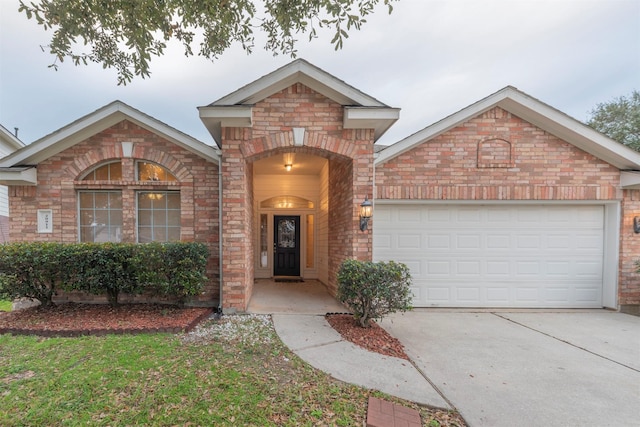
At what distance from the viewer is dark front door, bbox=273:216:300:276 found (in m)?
8.70

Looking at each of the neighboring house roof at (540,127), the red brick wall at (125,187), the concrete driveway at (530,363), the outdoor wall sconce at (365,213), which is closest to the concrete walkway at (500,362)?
the concrete driveway at (530,363)

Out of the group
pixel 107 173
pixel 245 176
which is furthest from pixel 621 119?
pixel 107 173

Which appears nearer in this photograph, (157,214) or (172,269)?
(172,269)

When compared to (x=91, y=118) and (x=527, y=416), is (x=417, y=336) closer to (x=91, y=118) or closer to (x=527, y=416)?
(x=527, y=416)

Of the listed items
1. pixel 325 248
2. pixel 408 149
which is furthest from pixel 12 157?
pixel 408 149

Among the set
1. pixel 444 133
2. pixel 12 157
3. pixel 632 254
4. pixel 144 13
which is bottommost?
pixel 632 254

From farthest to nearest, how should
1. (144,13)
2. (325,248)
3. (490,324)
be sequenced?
(325,248), (490,324), (144,13)

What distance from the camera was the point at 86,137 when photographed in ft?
17.3

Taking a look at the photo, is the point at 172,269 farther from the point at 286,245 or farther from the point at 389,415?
the point at 286,245

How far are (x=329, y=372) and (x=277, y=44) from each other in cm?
471

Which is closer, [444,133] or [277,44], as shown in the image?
[277,44]

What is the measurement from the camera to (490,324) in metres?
4.70

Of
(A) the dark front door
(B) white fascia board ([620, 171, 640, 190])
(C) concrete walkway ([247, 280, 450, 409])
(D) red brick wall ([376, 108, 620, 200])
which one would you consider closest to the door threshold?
(A) the dark front door

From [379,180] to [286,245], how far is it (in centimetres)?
448
